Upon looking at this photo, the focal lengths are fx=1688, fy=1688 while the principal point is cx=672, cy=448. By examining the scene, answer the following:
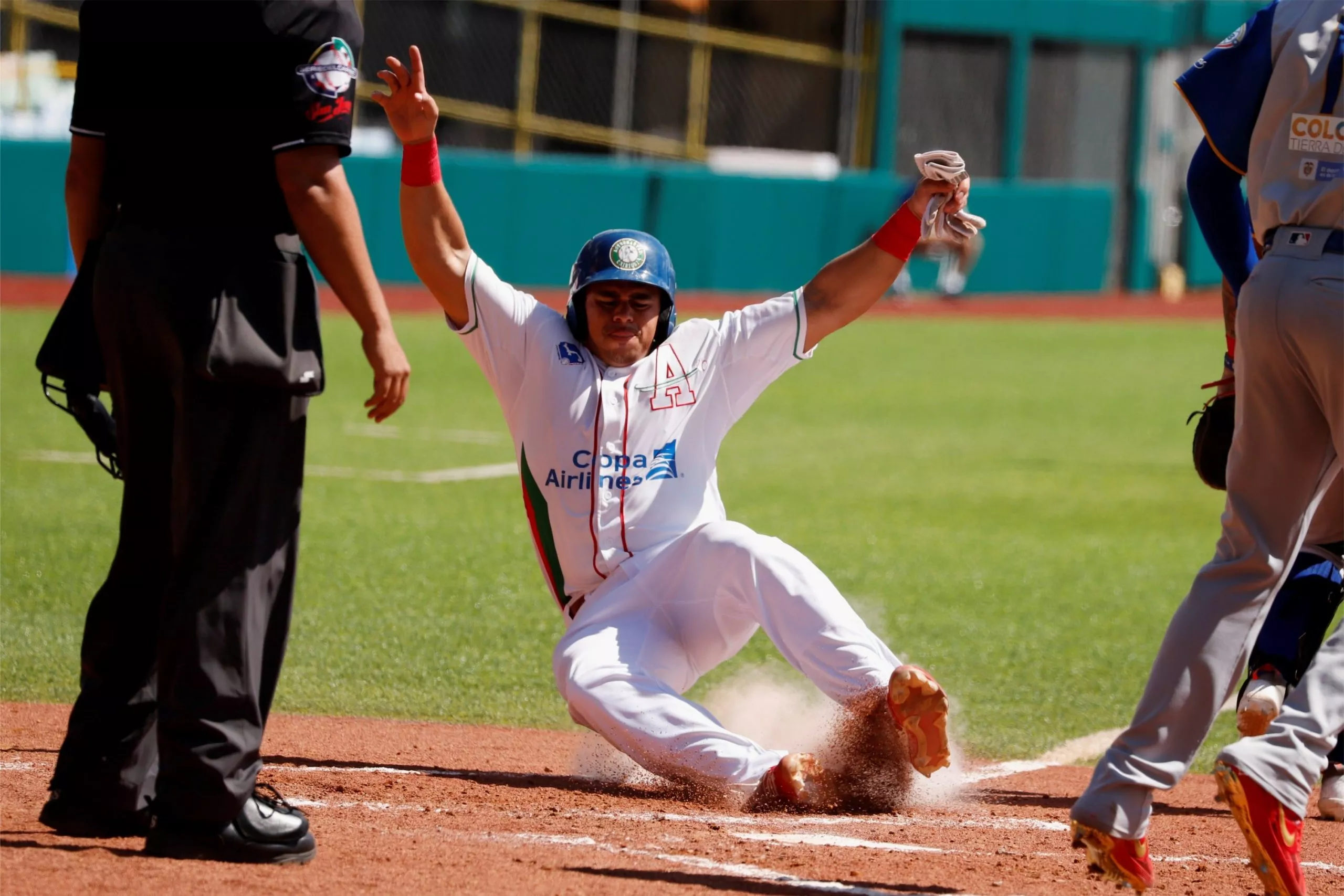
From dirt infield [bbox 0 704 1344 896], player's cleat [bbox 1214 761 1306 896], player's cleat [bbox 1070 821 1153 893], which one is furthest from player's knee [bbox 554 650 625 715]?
player's cleat [bbox 1214 761 1306 896]

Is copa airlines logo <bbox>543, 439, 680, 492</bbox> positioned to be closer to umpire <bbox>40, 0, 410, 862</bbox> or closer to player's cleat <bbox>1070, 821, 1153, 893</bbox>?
umpire <bbox>40, 0, 410, 862</bbox>

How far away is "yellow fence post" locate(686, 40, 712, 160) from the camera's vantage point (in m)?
26.9

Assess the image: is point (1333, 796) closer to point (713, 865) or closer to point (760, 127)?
point (713, 865)

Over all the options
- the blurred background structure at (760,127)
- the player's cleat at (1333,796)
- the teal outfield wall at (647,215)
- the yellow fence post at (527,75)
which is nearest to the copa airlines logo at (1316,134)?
the player's cleat at (1333,796)

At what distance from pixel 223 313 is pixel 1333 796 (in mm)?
3199

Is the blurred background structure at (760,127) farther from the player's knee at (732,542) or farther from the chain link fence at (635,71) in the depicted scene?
the player's knee at (732,542)

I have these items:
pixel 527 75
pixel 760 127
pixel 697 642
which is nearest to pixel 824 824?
pixel 697 642

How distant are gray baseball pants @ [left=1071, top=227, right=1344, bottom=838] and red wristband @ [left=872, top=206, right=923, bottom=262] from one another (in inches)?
58.1

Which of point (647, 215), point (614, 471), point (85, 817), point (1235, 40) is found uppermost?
point (647, 215)

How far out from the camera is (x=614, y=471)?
15.4 feet

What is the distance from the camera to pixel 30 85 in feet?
69.1

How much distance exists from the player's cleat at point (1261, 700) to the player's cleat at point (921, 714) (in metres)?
0.90

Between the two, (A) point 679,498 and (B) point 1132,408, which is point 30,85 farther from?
(A) point 679,498

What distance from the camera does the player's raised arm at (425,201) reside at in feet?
14.3
